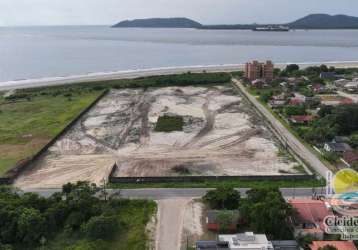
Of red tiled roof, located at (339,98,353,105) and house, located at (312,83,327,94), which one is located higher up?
house, located at (312,83,327,94)

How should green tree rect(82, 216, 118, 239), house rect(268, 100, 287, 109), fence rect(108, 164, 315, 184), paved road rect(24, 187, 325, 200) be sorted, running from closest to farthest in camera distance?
green tree rect(82, 216, 118, 239)
paved road rect(24, 187, 325, 200)
fence rect(108, 164, 315, 184)
house rect(268, 100, 287, 109)

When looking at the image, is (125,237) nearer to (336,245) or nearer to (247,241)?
(247,241)

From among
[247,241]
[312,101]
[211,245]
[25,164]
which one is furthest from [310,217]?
[312,101]

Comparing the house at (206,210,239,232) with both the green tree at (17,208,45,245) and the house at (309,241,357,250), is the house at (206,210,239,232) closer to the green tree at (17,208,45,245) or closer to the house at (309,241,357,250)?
the house at (309,241,357,250)

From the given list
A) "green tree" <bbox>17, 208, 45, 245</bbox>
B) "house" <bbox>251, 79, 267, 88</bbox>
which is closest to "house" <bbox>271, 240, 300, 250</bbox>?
"green tree" <bbox>17, 208, 45, 245</bbox>

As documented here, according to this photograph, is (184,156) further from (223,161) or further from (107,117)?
(107,117)

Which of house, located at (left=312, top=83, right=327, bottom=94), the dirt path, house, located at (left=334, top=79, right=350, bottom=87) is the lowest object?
the dirt path

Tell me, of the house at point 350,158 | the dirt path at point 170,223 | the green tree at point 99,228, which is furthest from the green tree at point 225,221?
the house at point 350,158
